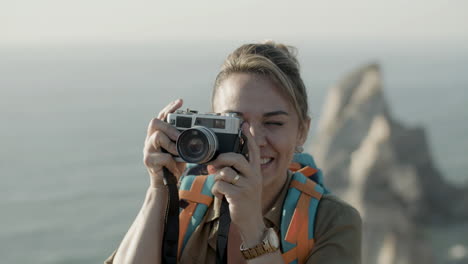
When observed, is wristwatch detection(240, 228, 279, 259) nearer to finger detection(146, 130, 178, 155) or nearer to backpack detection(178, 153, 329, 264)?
backpack detection(178, 153, 329, 264)

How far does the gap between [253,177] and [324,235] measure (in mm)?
449

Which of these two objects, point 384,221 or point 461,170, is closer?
point 384,221

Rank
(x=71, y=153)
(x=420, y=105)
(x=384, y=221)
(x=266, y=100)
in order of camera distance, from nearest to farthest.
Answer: (x=266, y=100) < (x=384, y=221) < (x=71, y=153) < (x=420, y=105)

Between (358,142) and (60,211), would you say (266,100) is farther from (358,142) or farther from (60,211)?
(60,211)

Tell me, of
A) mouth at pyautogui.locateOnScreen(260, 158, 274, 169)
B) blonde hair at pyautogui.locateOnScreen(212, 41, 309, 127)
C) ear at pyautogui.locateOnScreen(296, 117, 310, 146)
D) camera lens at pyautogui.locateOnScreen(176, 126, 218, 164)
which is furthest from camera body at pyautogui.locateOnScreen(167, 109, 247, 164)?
ear at pyautogui.locateOnScreen(296, 117, 310, 146)

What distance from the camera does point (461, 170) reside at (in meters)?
64.7

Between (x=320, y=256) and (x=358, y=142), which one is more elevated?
(x=320, y=256)

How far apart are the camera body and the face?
0.13 metres

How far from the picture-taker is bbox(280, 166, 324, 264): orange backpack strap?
9.83ft

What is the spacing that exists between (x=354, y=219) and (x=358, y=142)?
106ft

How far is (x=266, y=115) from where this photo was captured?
314cm

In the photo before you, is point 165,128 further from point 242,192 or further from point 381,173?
point 381,173

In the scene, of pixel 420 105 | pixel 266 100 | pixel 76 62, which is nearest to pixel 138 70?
pixel 76 62

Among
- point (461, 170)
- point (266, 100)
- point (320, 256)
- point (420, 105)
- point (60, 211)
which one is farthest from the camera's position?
point (420, 105)
